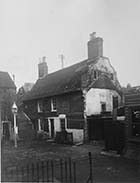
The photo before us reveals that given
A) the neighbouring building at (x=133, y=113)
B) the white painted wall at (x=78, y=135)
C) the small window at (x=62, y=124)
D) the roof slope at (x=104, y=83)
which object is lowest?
the white painted wall at (x=78, y=135)

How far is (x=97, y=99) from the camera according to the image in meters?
12.3

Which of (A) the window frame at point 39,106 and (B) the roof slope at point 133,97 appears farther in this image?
(A) the window frame at point 39,106

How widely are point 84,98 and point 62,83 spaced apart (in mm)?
2426

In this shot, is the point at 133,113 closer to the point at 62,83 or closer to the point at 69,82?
the point at 69,82

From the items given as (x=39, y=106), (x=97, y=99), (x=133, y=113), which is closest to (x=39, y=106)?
(x=39, y=106)

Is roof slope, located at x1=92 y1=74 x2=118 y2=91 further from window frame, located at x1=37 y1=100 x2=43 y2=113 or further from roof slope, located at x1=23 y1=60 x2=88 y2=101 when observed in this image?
window frame, located at x1=37 y1=100 x2=43 y2=113

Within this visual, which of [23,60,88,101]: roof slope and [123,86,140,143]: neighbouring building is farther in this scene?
[23,60,88,101]: roof slope

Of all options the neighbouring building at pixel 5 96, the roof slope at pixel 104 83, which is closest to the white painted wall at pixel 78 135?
the roof slope at pixel 104 83

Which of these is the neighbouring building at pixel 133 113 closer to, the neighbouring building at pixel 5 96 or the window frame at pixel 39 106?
the neighbouring building at pixel 5 96

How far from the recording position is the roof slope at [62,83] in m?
12.3

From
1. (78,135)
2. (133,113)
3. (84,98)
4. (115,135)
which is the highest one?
(84,98)

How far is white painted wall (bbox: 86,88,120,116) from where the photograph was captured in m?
11.9

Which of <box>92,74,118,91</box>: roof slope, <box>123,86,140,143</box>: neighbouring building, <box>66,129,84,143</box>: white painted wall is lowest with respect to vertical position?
<box>66,129,84,143</box>: white painted wall

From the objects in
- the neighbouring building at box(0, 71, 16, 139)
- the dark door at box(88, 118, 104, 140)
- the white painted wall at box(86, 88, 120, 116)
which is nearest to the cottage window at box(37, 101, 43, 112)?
the white painted wall at box(86, 88, 120, 116)
